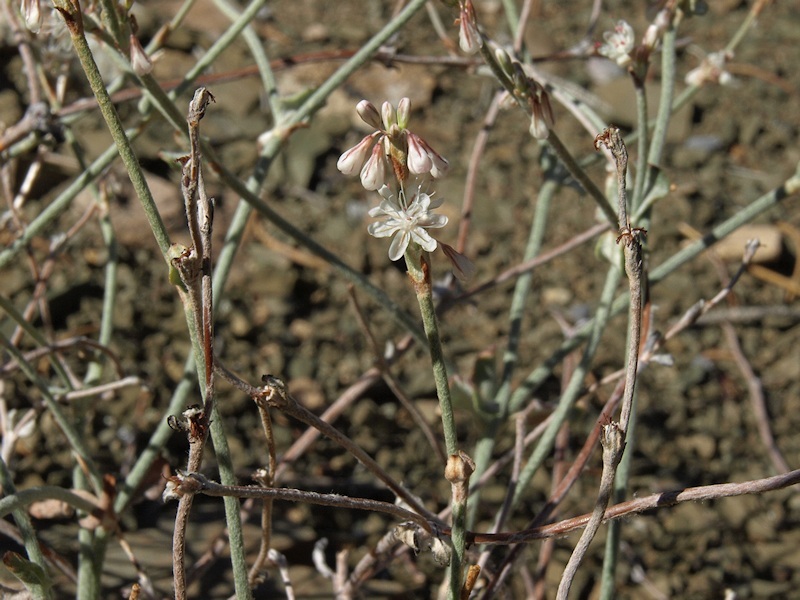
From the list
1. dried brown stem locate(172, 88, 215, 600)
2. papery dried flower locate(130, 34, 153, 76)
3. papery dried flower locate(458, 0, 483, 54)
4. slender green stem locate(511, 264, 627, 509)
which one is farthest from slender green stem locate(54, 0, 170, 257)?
slender green stem locate(511, 264, 627, 509)

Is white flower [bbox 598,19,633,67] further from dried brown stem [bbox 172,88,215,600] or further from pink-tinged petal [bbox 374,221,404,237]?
dried brown stem [bbox 172,88,215,600]

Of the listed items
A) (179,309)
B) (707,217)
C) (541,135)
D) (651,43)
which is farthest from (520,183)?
(541,135)

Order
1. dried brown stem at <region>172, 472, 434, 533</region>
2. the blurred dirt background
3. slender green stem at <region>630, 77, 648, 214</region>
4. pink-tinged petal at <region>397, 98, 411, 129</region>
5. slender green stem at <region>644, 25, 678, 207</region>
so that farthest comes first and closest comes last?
the blurred dirt background → slender green stem at <region>644, 25, 678, 207</region> → slender green stem at <region>630, 77, 648, 214</region> → pink-tinged petal at <region>397, 98, 411, 129</region> → dried brown stem at <region>172, 472, 434, 533</region>

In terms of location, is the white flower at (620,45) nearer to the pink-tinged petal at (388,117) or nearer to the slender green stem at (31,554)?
the pink-tinged petal at (388,117)

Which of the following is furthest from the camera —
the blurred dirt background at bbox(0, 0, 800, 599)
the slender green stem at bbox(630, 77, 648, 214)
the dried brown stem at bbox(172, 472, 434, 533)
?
the blurred dirt background at bbox(0, 0, 800, 599)

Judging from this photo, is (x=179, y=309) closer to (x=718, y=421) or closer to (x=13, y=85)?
(x=13, y=85)

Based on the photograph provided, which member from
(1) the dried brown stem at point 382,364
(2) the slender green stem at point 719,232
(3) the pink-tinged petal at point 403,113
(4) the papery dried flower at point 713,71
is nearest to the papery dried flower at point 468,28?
(3) the pink-tinged petal at point 403,113
